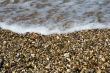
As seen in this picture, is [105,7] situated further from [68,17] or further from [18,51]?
[18,51]

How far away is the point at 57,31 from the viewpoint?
888 centimetres

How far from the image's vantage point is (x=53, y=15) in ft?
32.8

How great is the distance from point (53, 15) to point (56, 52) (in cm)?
264

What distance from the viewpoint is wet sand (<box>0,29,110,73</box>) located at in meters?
6.91

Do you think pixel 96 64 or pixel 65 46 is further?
pixel 65 46

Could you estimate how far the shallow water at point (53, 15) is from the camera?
30.0 feet

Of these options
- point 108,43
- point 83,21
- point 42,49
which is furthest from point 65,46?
point 83,21

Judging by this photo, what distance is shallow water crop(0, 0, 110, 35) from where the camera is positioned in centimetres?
915

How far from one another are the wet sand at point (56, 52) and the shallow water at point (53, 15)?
0.44m

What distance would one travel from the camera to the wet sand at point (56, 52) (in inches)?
272

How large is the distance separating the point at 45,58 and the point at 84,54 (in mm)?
949

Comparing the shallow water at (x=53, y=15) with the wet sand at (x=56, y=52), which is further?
the shallow water at (x=53, y=15)

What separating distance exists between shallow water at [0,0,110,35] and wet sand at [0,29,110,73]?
444 millimetres

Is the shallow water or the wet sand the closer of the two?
the wet sand
